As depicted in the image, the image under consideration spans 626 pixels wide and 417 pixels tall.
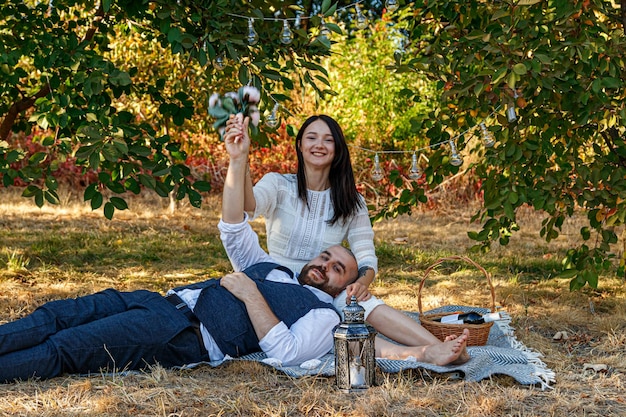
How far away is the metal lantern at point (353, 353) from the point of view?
9.03 feet

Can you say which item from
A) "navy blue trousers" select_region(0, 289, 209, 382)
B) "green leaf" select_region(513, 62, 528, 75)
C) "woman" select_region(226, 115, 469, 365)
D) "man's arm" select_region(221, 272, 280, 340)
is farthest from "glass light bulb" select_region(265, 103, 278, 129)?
"green leaf" select_region(513, 62, 528, 75)

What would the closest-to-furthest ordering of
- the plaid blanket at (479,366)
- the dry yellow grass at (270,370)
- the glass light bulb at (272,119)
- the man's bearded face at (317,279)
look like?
the dry yellow grass at (270,370) → the plaid blanket at (479,366) → the man's bearded face at (317,279) → the glass light bulb at (272,119)

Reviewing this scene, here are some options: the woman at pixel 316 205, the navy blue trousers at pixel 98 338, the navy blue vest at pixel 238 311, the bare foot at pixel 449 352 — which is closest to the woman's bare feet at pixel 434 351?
the bare foot at pixel 449 352

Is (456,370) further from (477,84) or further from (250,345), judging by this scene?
(477,84)

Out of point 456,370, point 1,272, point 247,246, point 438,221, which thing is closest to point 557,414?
point 456,370

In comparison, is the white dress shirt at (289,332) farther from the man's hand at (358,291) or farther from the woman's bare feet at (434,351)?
the woman's bare feet at (434,351)

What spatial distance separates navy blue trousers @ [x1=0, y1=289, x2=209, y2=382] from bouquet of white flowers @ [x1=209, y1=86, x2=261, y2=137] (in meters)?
0.74

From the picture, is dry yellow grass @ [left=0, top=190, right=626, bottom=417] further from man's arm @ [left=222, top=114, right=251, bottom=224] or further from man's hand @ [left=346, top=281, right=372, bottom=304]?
man's arm @ [left=222, top=114, right=251, bottom=224]

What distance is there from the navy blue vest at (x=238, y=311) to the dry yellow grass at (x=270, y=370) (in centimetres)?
10

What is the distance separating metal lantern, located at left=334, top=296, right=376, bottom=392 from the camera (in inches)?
108

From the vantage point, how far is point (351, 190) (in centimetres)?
374

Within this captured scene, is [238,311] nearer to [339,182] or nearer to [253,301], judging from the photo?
[253,301]

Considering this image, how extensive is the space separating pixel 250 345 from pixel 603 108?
6.60 ft

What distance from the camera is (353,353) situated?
276 cm
